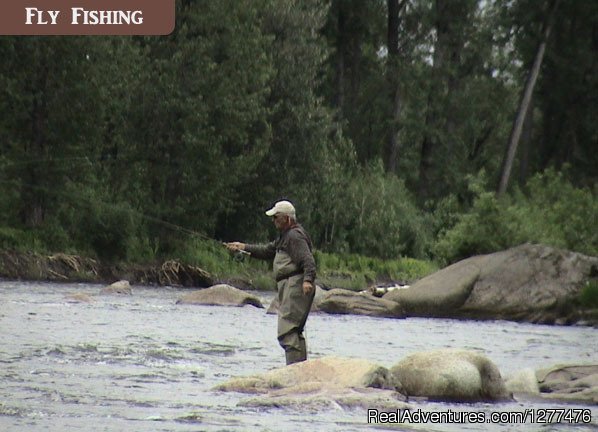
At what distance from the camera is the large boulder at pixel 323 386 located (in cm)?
1302

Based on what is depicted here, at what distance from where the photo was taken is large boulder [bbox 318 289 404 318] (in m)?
27.7

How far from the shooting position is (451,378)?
1428cm

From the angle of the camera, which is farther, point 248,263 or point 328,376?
point 248,263

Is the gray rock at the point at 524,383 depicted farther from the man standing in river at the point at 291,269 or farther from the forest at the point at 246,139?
the forest at the point at 246,139

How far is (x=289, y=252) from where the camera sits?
46.5 feet

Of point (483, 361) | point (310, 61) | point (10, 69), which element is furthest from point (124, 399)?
point (310, 61)

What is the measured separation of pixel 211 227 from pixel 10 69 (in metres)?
7.28

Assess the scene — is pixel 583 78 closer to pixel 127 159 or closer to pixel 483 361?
pixel 127 159

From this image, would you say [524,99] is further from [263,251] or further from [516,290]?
[263,251]

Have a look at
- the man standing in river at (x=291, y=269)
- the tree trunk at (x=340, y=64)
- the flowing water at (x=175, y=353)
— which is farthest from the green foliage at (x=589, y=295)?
the tree trunk at (x=340, y=64)

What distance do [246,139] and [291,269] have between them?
28060 mm

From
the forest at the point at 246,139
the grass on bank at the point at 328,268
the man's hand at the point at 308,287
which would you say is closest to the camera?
the man's hand at the point at 308,287

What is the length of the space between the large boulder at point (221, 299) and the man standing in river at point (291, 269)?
1473 cm

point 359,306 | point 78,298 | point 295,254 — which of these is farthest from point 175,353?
point 359,306
